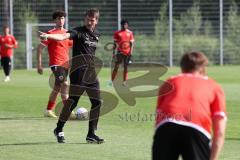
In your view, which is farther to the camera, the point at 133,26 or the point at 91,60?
the point at 133,26

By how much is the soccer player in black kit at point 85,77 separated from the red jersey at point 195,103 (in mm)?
5418

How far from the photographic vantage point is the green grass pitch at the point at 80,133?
34.4 feet

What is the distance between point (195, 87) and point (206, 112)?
230 millimetres

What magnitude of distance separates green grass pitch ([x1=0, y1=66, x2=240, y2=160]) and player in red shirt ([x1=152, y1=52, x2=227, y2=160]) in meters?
4.00

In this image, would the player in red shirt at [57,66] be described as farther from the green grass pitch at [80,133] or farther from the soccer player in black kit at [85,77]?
the soccer player in black kit at [85,77]

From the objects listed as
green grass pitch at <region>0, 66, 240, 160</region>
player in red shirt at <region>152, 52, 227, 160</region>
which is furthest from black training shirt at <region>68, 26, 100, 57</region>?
player in red shirt at <region>152, 52, 227, 160</region>

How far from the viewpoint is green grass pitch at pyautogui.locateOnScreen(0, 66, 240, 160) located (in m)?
10.5

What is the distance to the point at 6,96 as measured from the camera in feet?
66.7

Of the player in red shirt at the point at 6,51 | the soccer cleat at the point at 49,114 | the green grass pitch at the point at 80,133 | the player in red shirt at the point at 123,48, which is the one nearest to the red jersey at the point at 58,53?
the soccer cleat at the point at 49,114

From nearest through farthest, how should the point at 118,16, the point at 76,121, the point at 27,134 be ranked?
1. the point at 27,134
2. the point at 76,121
3. the point at 118,16

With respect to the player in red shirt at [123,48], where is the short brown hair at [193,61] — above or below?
above

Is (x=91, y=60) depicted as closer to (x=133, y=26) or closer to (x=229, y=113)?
(x=229, y=113)

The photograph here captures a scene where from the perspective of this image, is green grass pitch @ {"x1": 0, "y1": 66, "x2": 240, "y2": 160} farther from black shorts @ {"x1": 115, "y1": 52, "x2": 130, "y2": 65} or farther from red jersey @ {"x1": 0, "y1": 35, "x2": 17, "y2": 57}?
red jersey @ {"x1": 0, "y1": 35, "x2": 17, "y2": 57}

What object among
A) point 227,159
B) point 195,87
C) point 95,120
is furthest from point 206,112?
point 95,120
